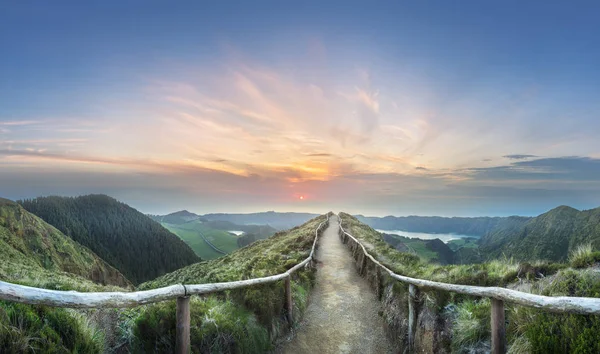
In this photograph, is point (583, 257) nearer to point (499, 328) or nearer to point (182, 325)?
point (499, 328)

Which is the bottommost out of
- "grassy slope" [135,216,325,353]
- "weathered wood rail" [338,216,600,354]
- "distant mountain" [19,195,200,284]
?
"distant mountain" [19,195,200,284]

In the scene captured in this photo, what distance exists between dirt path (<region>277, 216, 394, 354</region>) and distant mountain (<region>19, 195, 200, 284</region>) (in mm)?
135942

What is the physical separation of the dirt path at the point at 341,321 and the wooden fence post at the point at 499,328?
4586 mm

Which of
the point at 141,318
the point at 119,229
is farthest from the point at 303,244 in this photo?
the point at 119,229

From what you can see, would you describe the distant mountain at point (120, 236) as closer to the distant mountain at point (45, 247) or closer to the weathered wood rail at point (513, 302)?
the distant mountain at point (45, 247)

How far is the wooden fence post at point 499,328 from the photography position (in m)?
4.41

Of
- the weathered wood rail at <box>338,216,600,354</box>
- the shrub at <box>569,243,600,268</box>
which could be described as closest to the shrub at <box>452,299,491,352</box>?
the weathered wood rail at <box>338,216,600,354</box>

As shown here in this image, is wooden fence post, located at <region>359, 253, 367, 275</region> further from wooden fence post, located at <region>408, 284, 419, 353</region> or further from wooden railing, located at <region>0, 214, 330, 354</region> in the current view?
wooden railing, located at <region>0, 214, 330, 354</region>

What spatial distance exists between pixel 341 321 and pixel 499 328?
6.69m

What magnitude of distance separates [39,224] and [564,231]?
9116 inches

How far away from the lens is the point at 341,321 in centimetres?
1039

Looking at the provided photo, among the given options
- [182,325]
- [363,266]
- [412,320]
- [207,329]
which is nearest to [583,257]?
[412,320]

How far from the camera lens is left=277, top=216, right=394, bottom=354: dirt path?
333 inches

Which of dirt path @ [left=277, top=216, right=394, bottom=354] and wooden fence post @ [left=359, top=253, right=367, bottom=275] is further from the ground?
wooden fence post @ [left=359, top=253, right=367, bottom=275]
